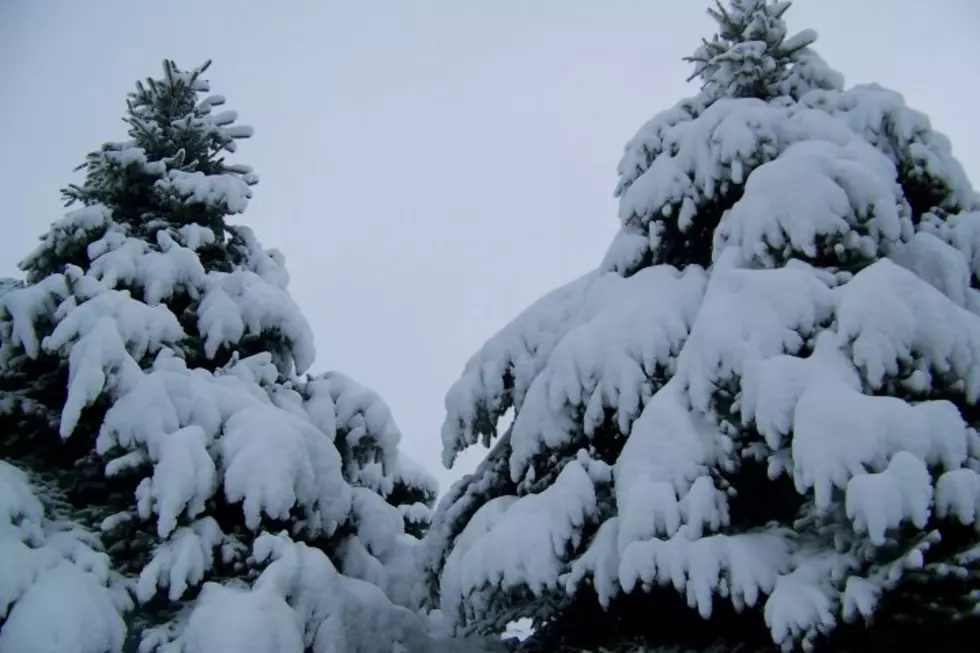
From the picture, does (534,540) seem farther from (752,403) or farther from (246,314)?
(246,314)

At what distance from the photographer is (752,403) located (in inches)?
146

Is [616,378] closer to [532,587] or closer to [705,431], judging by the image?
[705,431]

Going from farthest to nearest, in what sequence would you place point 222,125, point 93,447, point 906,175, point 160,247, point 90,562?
point 222,125
point 160,247
point 93,447
point 906,175
point 90,562

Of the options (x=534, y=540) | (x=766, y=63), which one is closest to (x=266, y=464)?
(x=534, y=540)

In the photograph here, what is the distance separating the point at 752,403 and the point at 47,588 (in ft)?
12.7

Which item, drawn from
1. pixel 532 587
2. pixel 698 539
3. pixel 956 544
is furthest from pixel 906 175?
pixel 532 587

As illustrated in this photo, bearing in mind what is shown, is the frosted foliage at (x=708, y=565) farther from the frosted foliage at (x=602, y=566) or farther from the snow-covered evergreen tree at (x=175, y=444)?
the snow-covered evergreen tree at (x=175, y=444)

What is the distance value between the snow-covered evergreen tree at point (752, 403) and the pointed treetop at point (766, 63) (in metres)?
0.02

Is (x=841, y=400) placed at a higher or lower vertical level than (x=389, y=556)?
higher

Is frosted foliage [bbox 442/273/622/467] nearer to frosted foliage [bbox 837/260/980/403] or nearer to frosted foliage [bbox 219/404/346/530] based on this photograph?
frosted foliage [bbox 219/404/346/530]

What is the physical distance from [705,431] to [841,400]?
2.73 feet

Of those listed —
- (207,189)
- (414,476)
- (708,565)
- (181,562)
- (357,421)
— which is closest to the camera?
(708,565)

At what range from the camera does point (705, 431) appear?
403cm

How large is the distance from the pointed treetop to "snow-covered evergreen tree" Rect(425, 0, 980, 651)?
0.02 meters
